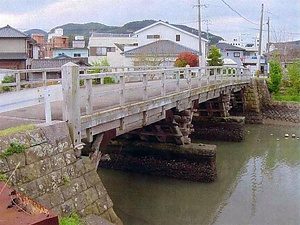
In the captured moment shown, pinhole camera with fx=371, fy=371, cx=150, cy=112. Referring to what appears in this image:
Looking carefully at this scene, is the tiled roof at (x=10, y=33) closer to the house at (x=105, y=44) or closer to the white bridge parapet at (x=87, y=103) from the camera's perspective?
the house at (x=105, y=44)

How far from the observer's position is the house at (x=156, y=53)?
33.8m

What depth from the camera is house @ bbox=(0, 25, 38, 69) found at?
88.7ft

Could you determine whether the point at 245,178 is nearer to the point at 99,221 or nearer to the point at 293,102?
the point at 99,221

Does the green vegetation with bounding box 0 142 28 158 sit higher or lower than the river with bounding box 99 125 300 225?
higher

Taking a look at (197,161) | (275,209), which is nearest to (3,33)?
(197,161)

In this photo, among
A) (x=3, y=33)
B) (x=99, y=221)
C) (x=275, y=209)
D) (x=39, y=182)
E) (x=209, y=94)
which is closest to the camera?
(x=39, y=182)

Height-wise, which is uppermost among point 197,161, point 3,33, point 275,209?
point 3,33

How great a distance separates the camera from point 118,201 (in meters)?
10.9

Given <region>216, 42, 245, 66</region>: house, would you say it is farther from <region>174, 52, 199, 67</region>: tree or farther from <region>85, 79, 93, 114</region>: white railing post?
<region>85, 79, 93, 114</region>: white railing post

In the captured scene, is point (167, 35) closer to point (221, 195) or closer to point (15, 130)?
point (221, 195)

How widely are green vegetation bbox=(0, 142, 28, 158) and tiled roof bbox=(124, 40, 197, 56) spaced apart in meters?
31.7

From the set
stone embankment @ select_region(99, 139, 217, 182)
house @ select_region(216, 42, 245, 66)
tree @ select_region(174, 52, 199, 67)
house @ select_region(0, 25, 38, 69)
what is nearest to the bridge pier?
stone embankment @ select_region(99, 139, 217, 182)

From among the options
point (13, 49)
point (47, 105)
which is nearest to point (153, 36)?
point (13, 49)

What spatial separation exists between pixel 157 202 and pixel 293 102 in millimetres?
17965
